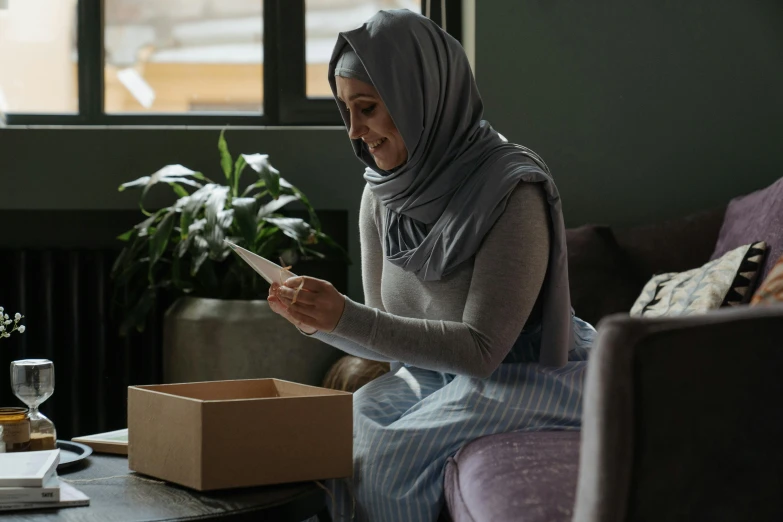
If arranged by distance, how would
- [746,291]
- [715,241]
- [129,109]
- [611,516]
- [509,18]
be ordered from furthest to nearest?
[129,109], [509,18], [715,241], [746,291], [611,516]

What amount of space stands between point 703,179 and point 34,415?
2150 millimetres

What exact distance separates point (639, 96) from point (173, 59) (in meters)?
1.57

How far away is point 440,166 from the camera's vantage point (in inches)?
69.6

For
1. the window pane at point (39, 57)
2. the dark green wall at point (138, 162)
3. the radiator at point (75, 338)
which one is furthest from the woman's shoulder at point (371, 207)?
the window pane at point (39, 57)

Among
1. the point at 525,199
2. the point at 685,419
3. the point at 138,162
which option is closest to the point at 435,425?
the point at 525,199

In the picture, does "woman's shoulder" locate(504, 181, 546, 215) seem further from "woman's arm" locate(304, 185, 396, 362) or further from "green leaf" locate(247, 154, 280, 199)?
"green leaf" locate(247, 154, 280, 199)

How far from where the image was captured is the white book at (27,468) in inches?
48.8

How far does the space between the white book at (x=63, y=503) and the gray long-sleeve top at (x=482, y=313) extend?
463 mm

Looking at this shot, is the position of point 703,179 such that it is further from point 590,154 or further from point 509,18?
point 509,18

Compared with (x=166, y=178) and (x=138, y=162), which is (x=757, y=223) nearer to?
(x=166, y=178)

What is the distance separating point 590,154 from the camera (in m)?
2.91

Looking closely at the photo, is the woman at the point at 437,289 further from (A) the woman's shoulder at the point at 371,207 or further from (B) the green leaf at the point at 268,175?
(B) the green leaf at the point at 268,175


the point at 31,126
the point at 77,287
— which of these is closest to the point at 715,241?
the point at 77,287

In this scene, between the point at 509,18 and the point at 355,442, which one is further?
the point at 509,18
